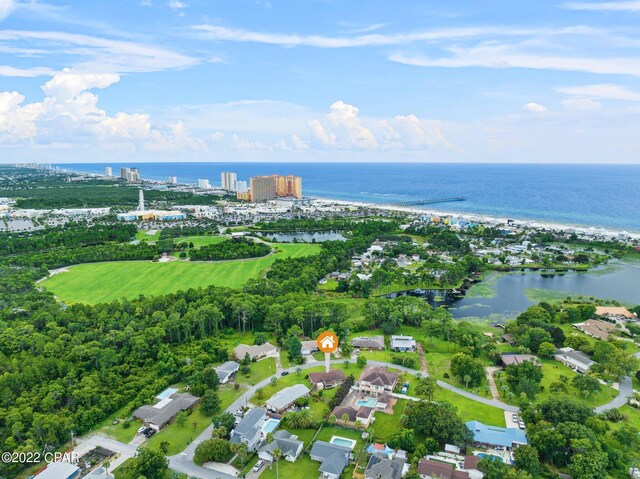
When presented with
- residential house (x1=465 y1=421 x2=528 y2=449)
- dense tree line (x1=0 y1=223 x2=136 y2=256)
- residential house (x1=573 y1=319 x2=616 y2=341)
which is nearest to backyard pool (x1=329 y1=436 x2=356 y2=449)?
residential house (x1=465 y1=421 x2=528 y2=449)

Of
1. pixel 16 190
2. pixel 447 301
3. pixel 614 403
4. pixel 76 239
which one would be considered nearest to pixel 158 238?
pixel 76 239

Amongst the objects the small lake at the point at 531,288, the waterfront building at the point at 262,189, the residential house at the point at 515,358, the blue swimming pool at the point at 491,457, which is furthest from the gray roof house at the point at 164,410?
the waterfront building at the point at 262,189

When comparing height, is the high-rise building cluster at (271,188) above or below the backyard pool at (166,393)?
above

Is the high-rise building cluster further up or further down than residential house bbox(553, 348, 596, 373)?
further up

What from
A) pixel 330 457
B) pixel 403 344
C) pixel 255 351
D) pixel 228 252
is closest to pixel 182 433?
pixel 330 457

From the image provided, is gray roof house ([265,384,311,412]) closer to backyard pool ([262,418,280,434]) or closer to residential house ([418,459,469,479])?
backyard pool ([262,418,280,434])

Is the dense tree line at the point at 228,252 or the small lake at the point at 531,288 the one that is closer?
the small lake at the point at 531,288

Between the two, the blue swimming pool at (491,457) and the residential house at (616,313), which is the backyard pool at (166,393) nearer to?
the blue swimming pool at (491,457)

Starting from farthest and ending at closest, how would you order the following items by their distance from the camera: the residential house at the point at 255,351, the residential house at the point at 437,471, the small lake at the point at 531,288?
the small lake at the point at 531,288 → the residential house at the point at 255,351 → the residential house at the point at 437,471
